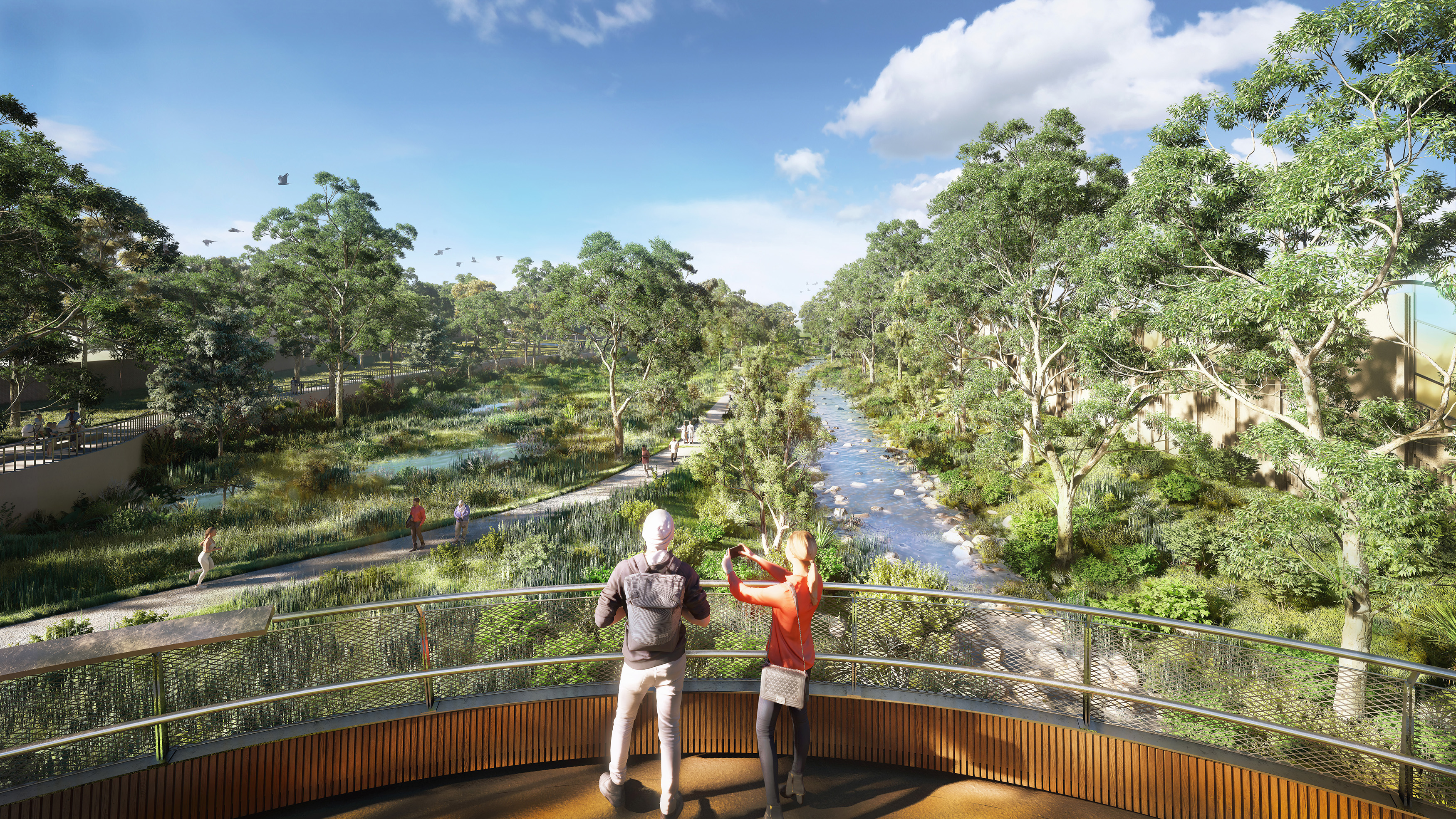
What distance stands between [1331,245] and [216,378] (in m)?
32.2

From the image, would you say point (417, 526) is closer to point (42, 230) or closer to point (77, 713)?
point (42, 230)

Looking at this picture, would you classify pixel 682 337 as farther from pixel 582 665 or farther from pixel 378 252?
pixel 582 665

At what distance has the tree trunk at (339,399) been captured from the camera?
30.4m

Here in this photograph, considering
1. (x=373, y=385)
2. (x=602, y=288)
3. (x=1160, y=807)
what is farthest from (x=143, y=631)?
(x=373, y=385)

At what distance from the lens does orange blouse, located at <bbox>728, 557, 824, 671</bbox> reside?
3547 millimetres

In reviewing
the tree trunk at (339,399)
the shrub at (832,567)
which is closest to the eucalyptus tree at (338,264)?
the tree trunk at (339,399)

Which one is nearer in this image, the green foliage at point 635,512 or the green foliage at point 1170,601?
the green foliage at point 1170,601

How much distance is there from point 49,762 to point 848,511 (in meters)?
20.1

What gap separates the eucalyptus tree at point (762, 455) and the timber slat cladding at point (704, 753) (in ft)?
36.2

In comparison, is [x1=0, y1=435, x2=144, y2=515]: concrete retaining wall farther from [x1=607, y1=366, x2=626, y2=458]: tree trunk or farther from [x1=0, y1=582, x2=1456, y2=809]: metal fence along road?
[x1=0, y1=582, x2=1456, y2=809]: metal fence along road

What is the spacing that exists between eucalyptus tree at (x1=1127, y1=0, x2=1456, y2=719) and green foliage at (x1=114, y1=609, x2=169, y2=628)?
1706 cm

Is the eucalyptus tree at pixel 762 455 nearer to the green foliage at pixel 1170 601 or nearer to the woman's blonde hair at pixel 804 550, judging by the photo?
the green foliage at pixel 1170 601

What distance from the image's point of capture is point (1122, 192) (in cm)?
1769

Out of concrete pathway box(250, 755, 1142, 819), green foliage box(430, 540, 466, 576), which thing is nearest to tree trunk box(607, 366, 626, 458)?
green foliage box(430, 540, 466, 576)
